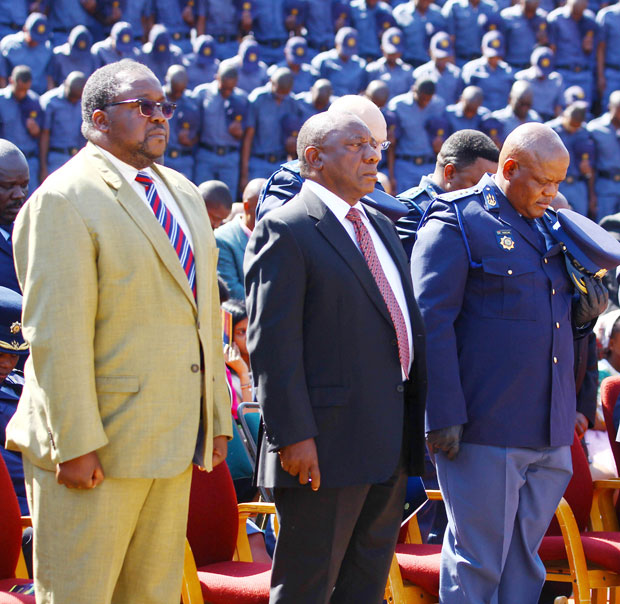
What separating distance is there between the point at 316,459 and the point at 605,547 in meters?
1.42

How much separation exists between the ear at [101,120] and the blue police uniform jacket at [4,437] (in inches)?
44.6

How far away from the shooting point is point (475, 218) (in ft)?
10.6

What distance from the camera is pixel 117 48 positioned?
9922 mm

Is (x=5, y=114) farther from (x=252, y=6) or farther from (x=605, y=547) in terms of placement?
(x=605, y=547)

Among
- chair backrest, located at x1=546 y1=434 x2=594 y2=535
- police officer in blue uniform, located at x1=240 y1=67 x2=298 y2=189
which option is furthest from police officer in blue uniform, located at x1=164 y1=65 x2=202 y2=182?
chair backrest, located at x1=546 y1=434 x2=594 y2=535

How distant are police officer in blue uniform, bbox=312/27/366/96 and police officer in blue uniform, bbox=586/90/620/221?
93.6 inches

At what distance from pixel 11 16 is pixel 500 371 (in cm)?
879

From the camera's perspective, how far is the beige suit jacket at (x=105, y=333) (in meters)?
2.32

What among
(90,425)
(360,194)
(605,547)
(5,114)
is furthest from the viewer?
(5,114)

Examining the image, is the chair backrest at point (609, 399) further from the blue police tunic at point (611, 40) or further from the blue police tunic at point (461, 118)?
the blue police tunic at point (611, 40)

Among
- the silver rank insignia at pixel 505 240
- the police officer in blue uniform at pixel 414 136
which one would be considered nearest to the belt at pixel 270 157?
the police officer in blue uniform at pixel 414 136

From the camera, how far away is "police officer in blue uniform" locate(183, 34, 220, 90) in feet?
Result: 34.6

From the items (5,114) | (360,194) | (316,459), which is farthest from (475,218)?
(5,114)

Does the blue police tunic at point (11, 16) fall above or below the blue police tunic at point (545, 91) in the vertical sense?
above
